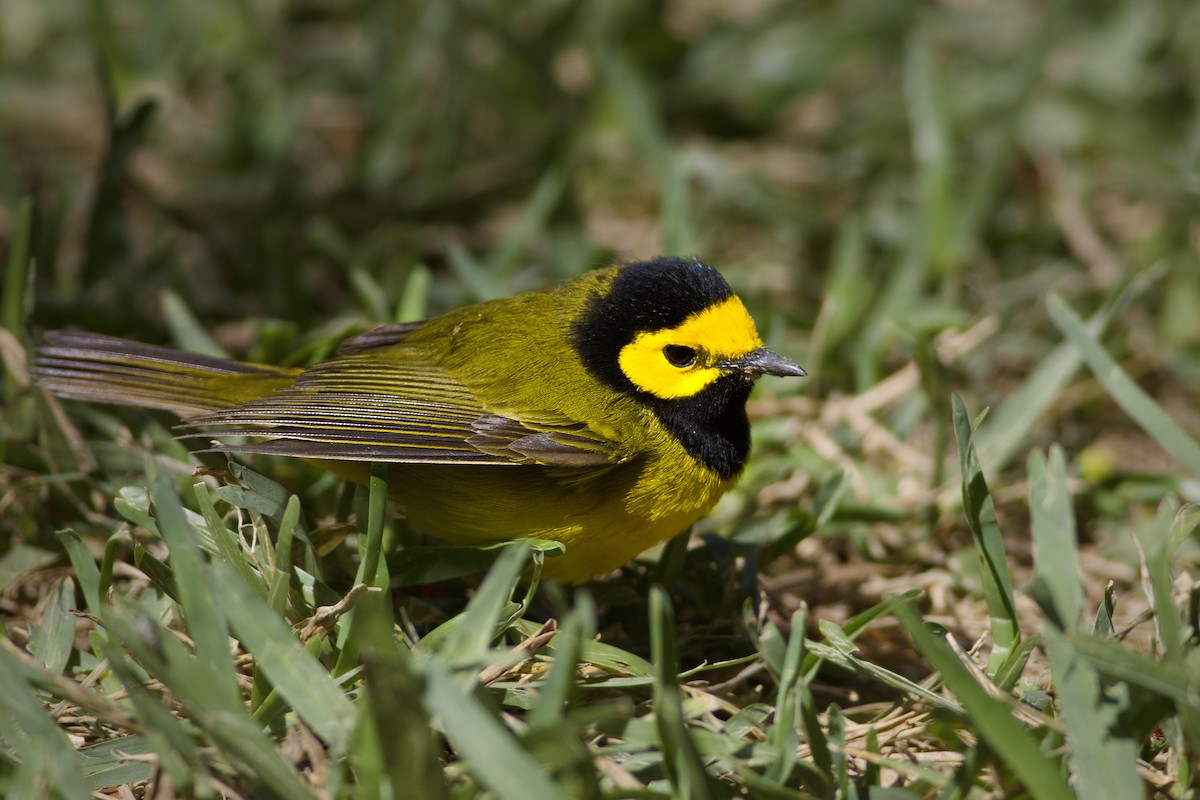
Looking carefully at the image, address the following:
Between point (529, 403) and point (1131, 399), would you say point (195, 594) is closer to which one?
point (529, 403)

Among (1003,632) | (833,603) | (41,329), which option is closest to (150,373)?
(41,329)

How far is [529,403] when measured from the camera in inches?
118

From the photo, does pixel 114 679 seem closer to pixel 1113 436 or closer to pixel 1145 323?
pixel 1113 436

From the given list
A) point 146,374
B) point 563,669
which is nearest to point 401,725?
point 563,669

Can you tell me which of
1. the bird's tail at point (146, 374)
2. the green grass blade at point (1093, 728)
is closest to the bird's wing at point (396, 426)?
the bird's tail at point (146, 374)

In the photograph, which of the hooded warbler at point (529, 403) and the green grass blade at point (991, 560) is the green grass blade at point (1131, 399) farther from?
the hooded warbler at point (529, 403)

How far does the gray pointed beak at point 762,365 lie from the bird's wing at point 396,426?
0.39 metres

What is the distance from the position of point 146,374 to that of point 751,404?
1.91 m

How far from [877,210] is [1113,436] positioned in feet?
4.32

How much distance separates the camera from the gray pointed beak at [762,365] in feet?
9.78

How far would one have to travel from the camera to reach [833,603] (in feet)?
11.0

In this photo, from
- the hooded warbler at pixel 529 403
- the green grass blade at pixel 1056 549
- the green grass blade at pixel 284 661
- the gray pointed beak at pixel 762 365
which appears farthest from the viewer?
the gray pointed beak at pixel 762 365

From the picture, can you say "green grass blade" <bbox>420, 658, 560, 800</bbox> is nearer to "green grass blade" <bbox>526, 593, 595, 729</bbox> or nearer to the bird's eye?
"green grass blade" <bbox>526, 593, 595, 729</bbox>

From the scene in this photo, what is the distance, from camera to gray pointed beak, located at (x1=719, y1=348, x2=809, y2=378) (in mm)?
2980
